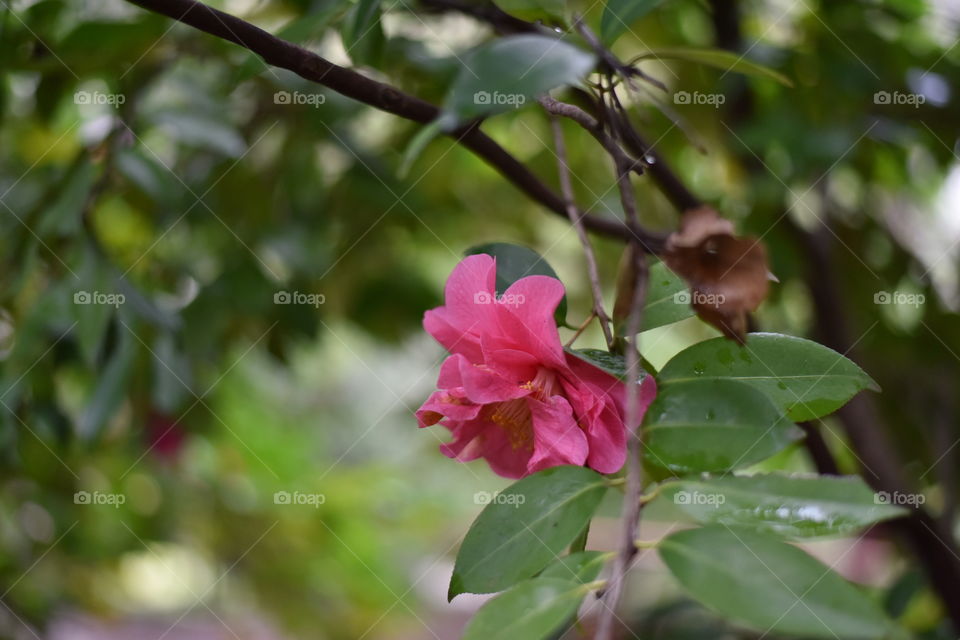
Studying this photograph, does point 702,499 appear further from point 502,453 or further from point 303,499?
point 303,499

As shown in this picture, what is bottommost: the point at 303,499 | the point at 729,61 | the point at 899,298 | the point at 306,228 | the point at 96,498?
the point at 303,499

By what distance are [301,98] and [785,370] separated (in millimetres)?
675

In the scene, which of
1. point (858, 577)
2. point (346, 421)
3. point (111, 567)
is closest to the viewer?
point (111, 567)

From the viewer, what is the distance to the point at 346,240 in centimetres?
113

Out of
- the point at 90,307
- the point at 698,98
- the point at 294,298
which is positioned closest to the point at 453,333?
the point at 90,307

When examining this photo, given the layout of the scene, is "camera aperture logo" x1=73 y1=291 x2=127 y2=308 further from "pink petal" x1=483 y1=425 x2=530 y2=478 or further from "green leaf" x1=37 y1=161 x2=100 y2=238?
"pink petal" x1=483 y1=425 x2=530 y2=478

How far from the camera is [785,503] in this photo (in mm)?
370

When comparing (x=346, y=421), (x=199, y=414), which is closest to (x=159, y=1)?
(x=199, y=414)

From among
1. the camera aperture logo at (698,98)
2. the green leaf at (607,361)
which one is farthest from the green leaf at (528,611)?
the camera aperture logo at (698,98)

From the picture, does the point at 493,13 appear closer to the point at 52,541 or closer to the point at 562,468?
the point at 562,468

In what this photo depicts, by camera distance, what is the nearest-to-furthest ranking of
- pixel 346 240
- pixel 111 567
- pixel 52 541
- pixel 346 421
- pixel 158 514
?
pixel 346 240 < pixel 52 541 < pixel 158 514 < pixel 111 567 < pixel 346 421

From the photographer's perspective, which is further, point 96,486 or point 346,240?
point 96,486

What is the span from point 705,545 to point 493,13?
477mm

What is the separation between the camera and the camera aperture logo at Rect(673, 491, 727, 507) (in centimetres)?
39
